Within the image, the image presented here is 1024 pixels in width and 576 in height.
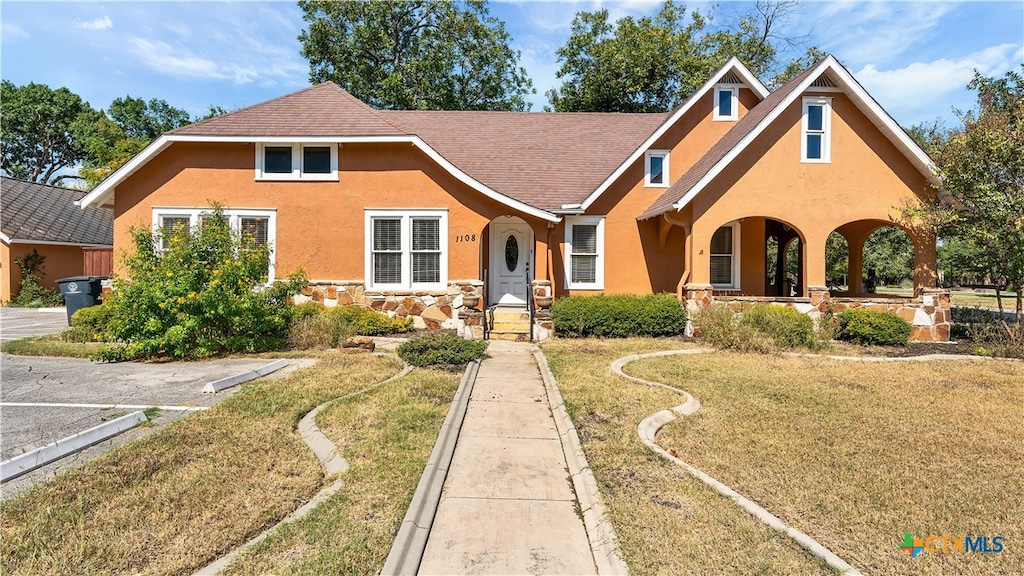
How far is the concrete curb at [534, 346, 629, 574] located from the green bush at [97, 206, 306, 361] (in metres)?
6.85

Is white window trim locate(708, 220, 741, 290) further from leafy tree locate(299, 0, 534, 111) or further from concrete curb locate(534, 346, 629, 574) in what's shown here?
leafy tree locate(299, 0, 534, 111)

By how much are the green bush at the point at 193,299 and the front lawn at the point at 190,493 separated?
12.9 ft

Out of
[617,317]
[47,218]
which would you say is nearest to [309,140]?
[617,317]

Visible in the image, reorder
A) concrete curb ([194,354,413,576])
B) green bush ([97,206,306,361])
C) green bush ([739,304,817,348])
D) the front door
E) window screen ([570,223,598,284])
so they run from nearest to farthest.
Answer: concrete curb ([194,354,413,576]), green bush ([97,206,306,361]), green bush ([739,304,817,348]), the front door, window screen ([570,223,598,284])

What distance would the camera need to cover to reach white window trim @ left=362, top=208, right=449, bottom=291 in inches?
506

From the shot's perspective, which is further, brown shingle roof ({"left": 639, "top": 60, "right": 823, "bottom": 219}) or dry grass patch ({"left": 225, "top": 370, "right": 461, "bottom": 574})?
brown shingle roof ({"left": 639, "top": 60, "right": 823, "bottom": 219})

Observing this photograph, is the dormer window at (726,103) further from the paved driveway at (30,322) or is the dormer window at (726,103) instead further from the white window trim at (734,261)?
the paved driveway at (30,322)

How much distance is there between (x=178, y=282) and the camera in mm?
8750

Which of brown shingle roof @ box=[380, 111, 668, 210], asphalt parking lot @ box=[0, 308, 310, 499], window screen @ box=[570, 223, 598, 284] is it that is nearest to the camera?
asphalt parking lot @ box=[0, 308, 310, 499]

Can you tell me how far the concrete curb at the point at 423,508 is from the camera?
3.03 metres

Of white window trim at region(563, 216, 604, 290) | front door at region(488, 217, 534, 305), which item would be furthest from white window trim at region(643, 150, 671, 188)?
front door at region(488, 217, 534, 305)

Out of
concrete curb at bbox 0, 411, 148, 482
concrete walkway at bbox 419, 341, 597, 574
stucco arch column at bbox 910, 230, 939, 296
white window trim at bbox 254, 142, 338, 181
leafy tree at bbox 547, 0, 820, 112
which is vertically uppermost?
leafy tree at bbox 547, 0, 820, 112

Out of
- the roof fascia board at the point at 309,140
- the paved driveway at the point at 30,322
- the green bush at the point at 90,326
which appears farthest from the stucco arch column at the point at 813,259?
the paved driveway at the point at 30,322

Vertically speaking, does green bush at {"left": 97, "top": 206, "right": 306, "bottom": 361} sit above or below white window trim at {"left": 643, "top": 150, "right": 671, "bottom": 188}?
below
